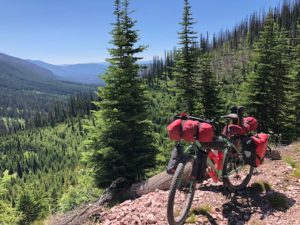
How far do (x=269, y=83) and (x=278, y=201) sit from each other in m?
16.4

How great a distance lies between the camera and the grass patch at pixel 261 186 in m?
5.67

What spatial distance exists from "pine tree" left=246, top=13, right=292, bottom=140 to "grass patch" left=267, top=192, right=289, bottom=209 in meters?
14.8

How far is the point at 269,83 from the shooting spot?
19.8 metres

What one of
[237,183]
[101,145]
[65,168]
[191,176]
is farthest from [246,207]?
[65,168]

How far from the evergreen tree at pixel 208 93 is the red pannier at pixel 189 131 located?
16.4 m

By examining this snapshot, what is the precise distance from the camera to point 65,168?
316 ft

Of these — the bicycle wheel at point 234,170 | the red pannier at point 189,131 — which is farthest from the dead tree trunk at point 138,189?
the red pannier at point 189,131

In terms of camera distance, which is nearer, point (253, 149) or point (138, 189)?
point (253, 149)

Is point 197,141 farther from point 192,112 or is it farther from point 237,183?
point 192,112

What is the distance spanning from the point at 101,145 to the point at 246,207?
755cm

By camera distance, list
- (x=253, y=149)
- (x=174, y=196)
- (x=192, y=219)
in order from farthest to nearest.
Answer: (x=253, y=149)
(x=192, y=219)
(x=174, y=196)

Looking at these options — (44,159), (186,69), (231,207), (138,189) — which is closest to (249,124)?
(231,207)

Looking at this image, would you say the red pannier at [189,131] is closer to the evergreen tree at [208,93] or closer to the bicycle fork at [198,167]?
the bicycle fork at [198,167]

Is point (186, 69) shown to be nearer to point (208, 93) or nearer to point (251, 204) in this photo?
point (208, 93)
